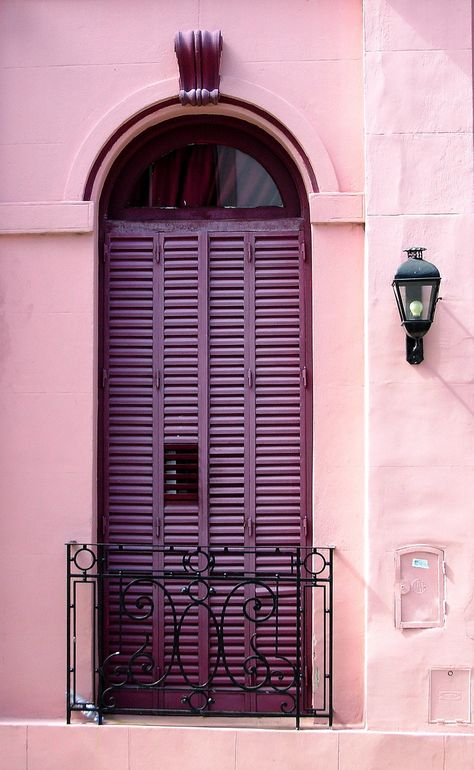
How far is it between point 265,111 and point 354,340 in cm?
166

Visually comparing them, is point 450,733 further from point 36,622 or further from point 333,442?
point 36,622

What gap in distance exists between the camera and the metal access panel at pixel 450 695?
20.4 feet

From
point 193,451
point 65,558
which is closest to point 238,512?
point 193,451

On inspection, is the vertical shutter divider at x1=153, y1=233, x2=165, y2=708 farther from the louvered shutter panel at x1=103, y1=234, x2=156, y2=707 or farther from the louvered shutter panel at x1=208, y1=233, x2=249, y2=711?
the louvered shutter panel at x1=208, y1=233, x2=249, y2=711

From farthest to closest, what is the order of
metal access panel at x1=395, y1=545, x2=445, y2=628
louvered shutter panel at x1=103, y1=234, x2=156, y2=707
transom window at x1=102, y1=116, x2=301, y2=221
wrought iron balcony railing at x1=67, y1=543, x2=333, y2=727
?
transom window at x1=102, y1=116, x2=301, y2=221, louvered shutter panel at x1=103, y1=234, x2=156, y2=707, wrought iron balcony railing at x1=67, y1=543, x2=333, y2=727, metal access panel at x1=395, y1=545, x2=445, y2=628

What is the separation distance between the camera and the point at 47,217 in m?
6.70

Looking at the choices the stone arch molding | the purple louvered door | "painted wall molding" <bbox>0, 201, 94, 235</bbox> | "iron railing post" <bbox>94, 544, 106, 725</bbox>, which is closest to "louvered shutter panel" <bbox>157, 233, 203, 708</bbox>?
the purple louvered door

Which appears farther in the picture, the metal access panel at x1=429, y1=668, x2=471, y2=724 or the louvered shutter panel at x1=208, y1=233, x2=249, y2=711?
the louvered shutter panel at x1=208, y1=233, x2=249, y2=711

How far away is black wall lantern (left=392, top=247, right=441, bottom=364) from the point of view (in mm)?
6156

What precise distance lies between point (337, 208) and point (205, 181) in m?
1.02

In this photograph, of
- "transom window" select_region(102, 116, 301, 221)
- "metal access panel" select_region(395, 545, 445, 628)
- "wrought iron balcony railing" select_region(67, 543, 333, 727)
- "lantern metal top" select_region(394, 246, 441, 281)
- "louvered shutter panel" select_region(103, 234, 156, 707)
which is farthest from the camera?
"transom window" select_region(102, 116, 301, 221)

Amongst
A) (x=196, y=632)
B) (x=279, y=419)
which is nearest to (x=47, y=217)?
(x=279, y=419)

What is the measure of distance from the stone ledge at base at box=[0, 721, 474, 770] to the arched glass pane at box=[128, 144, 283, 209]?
352 cm

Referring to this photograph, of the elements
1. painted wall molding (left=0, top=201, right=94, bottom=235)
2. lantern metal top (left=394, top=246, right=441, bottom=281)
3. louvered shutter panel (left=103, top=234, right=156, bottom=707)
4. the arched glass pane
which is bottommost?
louvered shutter panel (left=103, top=234, right=156, bottom=707)
